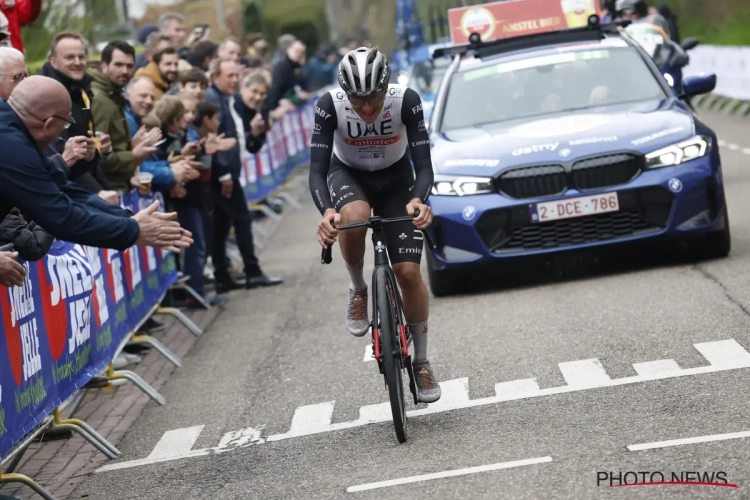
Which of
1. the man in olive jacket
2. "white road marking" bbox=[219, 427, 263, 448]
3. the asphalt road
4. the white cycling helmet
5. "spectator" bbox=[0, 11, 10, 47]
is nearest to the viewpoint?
the asphalt road

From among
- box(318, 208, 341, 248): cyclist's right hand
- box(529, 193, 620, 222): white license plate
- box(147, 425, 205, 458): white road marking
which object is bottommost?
box(147, 425, 205, 458): white road marking

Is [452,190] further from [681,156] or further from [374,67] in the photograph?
[374,67]

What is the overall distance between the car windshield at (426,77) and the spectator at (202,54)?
16.9 ft

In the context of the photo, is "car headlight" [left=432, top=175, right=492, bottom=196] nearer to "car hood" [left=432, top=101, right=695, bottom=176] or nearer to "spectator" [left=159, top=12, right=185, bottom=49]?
"car hood" [left=432, top=101, right=695, bottom=176]

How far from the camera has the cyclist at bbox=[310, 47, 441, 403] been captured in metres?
7.55

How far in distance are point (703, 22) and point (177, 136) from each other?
1419 inches

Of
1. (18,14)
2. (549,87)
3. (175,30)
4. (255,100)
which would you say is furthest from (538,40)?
(175,30)

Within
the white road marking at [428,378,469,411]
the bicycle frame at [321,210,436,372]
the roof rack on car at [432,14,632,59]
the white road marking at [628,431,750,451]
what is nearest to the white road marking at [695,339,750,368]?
the white road marking at [428,378,469,411]

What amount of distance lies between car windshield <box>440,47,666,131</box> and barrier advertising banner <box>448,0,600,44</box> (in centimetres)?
376

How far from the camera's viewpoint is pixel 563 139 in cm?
1147

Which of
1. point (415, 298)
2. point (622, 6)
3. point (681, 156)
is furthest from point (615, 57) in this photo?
point (622, 6)

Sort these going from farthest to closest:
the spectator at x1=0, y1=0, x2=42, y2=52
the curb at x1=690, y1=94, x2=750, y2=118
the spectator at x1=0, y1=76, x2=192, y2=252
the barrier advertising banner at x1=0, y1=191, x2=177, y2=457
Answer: the curb at x1=690, y1=94, x2=750, y2=118
the spectator at x1=0, y1=0, x2=42, y2=52
the barrier advertising banner at x1=0, y1=191, x2=177, y2=457
the spectator at x1=0, y1=76, x2=192, y2=252

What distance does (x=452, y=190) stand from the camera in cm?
1138

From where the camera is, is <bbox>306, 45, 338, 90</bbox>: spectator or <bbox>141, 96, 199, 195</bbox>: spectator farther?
<bbox>306, 45, 338, 90</bbox>: spectator
